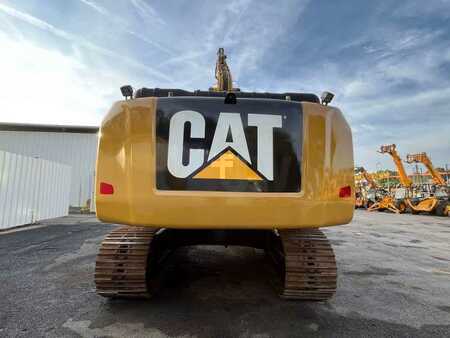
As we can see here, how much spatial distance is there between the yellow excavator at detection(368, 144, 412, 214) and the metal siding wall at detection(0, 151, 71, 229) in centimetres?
1914

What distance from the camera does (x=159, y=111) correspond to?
2117 mm

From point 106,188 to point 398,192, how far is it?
69.9 feet

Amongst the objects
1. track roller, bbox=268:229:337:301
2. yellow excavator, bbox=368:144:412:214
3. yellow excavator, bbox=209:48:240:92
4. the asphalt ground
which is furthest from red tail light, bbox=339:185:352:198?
yellow excavator, bbox=368:144:412:214

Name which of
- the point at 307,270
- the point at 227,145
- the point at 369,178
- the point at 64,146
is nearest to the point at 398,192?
the point at 369,178

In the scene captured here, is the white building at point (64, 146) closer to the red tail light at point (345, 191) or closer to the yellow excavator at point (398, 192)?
the red tail light at point (345, 191)

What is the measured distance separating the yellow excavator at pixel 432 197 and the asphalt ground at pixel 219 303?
13.8 meters

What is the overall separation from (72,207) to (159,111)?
1597 cm

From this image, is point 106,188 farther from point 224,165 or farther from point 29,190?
point 29,190

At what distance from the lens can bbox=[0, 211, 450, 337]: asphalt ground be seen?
2227 millimetres

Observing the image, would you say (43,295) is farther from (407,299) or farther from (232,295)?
(407,299)

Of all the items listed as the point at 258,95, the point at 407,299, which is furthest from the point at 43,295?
the point at 407,299

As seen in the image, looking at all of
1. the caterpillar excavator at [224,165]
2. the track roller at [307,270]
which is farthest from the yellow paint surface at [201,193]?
the track roller at [307,270]

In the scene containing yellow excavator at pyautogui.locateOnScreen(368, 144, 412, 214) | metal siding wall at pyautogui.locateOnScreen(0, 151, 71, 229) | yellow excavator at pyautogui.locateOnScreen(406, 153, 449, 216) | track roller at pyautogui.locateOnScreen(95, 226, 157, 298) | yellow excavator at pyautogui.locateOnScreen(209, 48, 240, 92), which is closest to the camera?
track roller at pyautogui.locateOnScreen(95, 226, 157, 298)

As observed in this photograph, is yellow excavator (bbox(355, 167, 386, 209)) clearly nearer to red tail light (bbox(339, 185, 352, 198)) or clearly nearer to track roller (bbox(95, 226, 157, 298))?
red tail light (bbox(339, 185, 352, 198))
